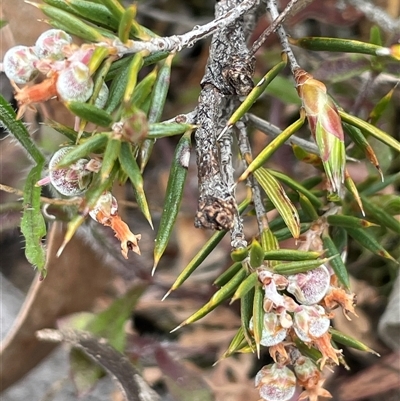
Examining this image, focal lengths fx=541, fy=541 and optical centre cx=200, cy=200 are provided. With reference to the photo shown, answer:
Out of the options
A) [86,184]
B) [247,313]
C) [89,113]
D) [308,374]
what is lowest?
[308,374]

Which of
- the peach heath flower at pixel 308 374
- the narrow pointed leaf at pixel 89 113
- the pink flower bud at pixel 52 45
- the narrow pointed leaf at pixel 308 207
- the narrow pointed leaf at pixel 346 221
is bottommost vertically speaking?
the peach heath flower at pixel 308 374

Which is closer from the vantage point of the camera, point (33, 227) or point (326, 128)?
point (326, 128)

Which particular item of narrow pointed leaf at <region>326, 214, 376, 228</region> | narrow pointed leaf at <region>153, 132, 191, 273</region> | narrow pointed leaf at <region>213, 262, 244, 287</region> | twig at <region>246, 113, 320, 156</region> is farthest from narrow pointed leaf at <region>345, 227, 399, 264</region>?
narrow pointed leaf at <region>153, 132, 191, 273</region>

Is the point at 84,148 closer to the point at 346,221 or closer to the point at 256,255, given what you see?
the point at 256,255

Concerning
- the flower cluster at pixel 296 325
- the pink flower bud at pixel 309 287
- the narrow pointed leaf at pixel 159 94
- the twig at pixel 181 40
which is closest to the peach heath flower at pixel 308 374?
the flower cluster at pixel 296 325

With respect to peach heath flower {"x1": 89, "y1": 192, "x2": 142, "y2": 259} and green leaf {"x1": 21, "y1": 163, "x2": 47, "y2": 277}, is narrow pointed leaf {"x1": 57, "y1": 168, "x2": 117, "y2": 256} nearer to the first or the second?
peach heath flower {"x1": 89, "y1": 192, "x2": 142, "y2": 259}

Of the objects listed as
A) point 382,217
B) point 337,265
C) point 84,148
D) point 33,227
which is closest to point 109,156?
point 84,148

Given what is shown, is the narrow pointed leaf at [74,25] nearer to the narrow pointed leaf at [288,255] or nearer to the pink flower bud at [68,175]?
the pink flower bud at [68,175]
